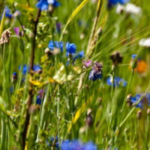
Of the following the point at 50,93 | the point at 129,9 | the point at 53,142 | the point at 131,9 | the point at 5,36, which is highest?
the point at 131,9

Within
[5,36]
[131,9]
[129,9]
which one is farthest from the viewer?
[131,9]

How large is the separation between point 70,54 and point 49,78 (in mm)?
316

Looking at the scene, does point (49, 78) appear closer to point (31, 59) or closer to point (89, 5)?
point (31, 59)

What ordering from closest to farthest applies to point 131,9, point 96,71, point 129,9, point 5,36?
point 5,36 < point 96,71 < point 129,9 < point 131,9

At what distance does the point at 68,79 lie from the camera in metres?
0.92

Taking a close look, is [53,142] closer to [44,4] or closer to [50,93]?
[50,93]

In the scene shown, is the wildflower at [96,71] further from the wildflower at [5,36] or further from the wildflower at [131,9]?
the wildflower at [131,9]

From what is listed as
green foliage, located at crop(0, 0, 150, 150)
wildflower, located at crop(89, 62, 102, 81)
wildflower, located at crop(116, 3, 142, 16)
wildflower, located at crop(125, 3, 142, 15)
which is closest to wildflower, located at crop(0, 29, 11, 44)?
green foliage, located at crop(0, 0, 150, 150)

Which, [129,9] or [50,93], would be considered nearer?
[50,93]

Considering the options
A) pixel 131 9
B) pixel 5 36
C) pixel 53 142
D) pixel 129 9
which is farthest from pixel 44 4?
pixel 131 9

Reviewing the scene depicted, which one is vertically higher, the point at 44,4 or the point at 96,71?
the point at 44,4

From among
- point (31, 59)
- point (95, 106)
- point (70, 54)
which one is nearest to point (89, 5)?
point (95, 106)

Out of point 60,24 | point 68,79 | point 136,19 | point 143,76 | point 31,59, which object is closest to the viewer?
point 68,79

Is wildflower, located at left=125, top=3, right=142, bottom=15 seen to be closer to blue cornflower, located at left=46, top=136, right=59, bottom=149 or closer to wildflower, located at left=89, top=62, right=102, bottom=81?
wildflower, located at left=89, top=62, right=102, bottom=81
